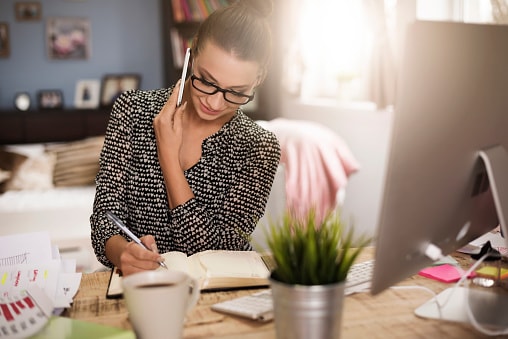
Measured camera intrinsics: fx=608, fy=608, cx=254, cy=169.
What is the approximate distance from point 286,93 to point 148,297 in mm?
3826

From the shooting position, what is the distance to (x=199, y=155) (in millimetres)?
1596

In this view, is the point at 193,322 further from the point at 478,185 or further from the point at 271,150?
the point at 271,150

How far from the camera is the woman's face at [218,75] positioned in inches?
55.7

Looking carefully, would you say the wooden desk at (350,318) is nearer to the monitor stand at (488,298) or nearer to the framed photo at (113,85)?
the monitor stand at (488,298)

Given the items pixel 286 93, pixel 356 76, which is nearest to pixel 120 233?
pixel 356 76

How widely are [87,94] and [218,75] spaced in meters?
3.69

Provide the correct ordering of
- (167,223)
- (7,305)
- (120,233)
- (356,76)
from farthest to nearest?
(356,76), (167,223), (120,233), (7,305)

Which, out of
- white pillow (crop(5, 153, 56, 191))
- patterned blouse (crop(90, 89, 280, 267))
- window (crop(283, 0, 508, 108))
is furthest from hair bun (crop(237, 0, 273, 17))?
white pillow (crop(5, 153, 56, 191))

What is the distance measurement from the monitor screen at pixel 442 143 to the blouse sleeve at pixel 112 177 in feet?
2.53

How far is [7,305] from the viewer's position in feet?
2.80

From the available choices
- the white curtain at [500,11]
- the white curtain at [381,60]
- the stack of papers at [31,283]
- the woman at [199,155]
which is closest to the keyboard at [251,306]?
the stack of papers at [31,283]

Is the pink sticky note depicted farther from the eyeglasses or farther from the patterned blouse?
the eyeglasses

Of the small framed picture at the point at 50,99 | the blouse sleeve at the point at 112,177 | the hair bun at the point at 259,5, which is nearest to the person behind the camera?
the blouse sleeve at the point at 112,177

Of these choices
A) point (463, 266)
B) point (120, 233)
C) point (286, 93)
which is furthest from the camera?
point (286, 93)
